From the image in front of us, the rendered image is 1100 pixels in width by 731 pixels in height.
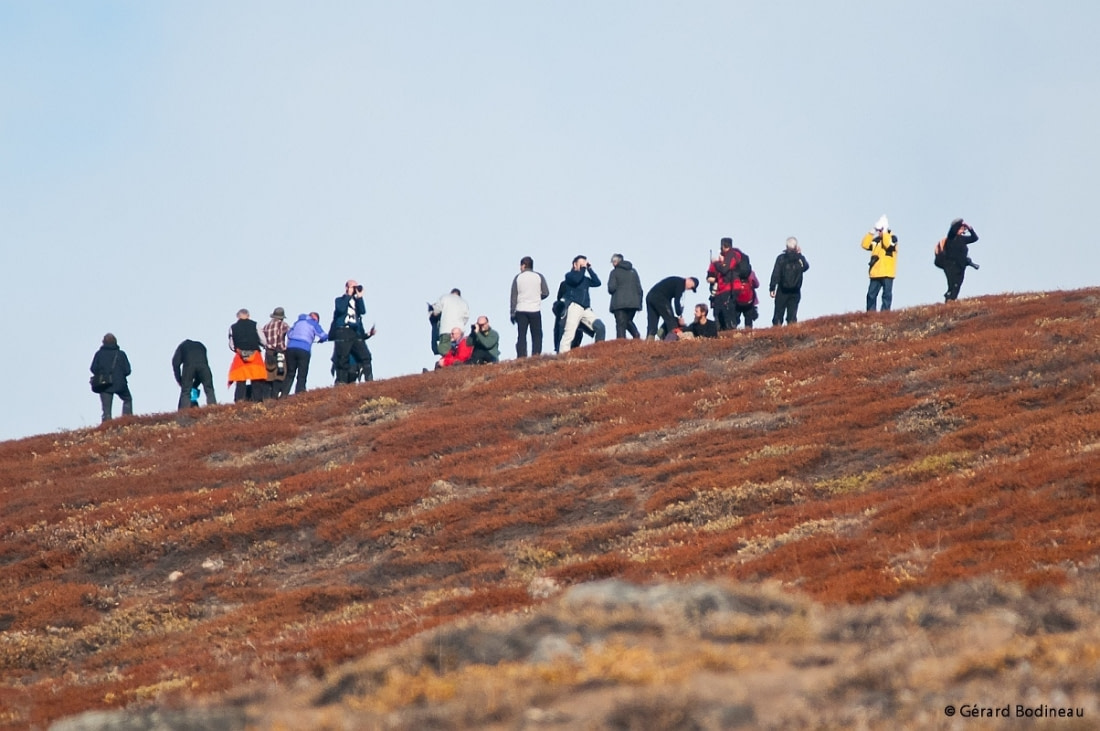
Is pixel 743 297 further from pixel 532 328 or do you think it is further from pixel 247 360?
pixel 247 360

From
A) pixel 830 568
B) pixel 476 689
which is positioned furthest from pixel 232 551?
pixel 476 689

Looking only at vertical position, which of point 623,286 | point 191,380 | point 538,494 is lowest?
point 538,494

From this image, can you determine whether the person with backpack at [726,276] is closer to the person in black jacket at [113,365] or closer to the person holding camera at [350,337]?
the person holding camera at [350,337]

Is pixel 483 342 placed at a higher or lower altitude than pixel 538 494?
higher

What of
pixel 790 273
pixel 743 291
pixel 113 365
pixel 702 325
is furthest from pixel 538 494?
pixel 113 365

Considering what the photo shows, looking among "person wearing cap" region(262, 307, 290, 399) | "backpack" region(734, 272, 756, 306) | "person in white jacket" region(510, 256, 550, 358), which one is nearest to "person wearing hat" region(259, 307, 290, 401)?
"person wearing cap" region(262, 307, 290, 399)

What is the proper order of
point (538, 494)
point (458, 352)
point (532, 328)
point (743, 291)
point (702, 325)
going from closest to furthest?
point (538, 494), point (702, 325), point (743, 291), point (532, 328), point (458, 352)

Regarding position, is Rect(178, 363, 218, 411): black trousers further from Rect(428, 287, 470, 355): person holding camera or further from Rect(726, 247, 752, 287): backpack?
Rect(726, 247, 752, 287): backpack

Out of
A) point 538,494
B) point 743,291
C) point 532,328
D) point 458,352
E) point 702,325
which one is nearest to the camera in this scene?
point 538,494

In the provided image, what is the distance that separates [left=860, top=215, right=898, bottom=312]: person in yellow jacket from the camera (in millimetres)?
35406

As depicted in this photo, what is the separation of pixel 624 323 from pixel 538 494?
1594 cm

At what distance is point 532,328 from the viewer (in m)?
36.8

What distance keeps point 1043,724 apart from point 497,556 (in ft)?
37.8

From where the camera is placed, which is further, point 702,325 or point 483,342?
point 483,342
